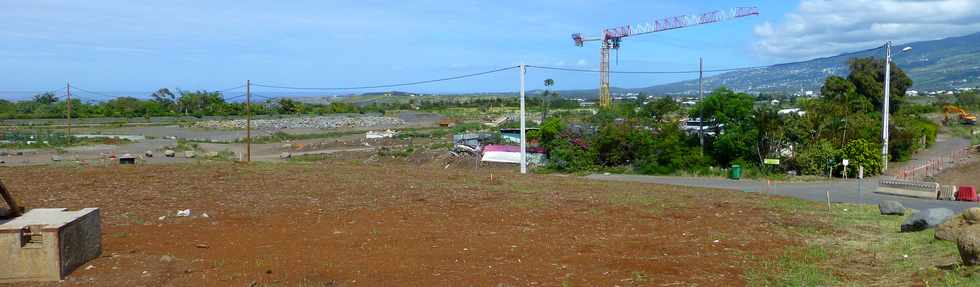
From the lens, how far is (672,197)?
66.4 ft

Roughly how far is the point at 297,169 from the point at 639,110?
25082 millimetres

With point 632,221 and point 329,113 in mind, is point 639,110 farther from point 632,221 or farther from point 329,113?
point 329,113

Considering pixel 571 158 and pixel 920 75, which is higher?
pixel 920 75

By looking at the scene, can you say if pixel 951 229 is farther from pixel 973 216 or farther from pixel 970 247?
pixel 970 247

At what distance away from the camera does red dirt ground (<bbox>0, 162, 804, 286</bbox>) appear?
952 centimetres

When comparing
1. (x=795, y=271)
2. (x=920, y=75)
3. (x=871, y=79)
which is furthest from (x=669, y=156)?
(x=920, y=75)

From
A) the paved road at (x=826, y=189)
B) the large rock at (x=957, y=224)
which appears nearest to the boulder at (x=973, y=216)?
the large rock at (x=957, y=224)

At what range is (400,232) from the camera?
12.8m

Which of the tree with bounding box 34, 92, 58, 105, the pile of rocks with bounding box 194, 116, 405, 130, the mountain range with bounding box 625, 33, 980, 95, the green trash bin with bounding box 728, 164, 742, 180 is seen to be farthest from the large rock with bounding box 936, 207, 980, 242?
the tree with bounding box 34, 92, 58, 105

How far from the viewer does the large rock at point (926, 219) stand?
43.5 ft

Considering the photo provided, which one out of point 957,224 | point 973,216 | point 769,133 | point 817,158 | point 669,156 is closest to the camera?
point 973,216

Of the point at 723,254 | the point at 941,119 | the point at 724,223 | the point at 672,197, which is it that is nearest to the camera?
the point at 723,254

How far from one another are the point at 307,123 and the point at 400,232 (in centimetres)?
8555

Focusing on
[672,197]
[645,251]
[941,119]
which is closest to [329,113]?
[941,119]
